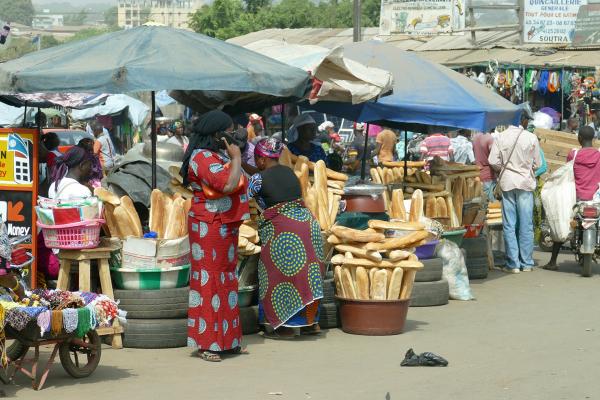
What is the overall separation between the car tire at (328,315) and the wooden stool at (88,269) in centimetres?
208

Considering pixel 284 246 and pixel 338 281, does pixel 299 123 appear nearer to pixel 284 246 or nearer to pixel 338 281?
pixel 338 281

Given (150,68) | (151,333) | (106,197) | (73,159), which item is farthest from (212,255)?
(150,68)

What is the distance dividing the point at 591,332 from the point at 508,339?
38.0 inches

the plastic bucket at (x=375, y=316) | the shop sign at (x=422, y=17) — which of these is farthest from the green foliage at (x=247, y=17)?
the plastic bucket at (x=375, y=316)

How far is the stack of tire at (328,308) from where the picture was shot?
10.2 meters

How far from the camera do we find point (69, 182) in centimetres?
888

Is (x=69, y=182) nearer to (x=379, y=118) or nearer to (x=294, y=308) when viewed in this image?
(x=294, y=308)

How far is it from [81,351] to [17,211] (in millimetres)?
1769

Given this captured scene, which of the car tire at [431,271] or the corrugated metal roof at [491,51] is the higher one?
the corrugated metal roof at [491,51]

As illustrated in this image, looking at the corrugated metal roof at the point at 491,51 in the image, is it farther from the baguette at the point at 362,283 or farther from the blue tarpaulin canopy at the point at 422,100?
the baguette at the point at 362,283

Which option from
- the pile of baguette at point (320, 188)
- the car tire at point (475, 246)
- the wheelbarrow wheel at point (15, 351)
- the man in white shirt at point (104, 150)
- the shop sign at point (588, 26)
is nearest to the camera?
the wheelbarrow wheel at point (15, 351)

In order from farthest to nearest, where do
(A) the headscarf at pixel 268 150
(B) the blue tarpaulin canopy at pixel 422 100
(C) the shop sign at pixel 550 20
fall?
(C) the shop sign at pixel 550 20, (B) the blue tarpaulin canopy at pixel 422 100, (A) the headscarf at pixel 268 150

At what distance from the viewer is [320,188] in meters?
10.6

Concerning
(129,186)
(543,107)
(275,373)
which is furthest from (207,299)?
(543,107)
